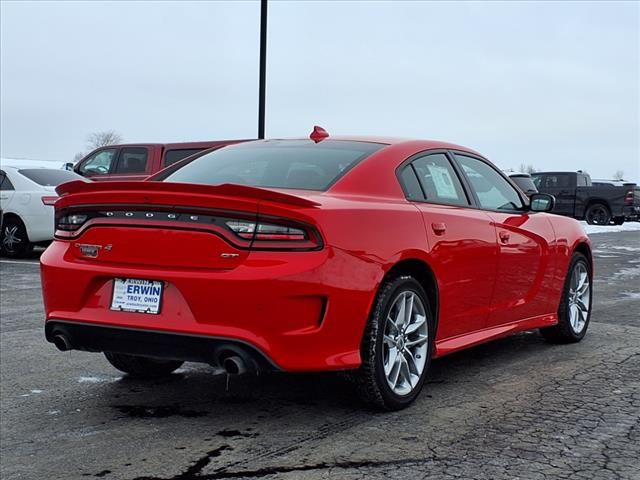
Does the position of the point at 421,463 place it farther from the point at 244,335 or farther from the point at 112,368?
the point at 112,368

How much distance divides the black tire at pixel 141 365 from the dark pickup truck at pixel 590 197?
24055 millimetres

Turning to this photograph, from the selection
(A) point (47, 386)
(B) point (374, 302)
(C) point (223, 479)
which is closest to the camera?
(C) point (223, 479)

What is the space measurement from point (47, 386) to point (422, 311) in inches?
93.7

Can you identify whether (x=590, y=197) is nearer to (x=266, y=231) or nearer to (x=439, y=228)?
(x=439, y=228)

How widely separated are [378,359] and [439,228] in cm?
93

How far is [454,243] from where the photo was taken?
4.98m

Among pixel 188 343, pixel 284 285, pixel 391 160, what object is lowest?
pixel 188 343

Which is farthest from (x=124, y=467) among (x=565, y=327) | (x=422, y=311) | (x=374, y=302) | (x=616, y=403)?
(x=565, y=327)

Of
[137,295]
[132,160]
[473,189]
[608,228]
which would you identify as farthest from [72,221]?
[608,228]

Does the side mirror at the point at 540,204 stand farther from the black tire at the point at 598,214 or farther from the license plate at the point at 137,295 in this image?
the black tire at the point at 598,214

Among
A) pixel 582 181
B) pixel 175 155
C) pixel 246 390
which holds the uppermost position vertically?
pixel 175 155

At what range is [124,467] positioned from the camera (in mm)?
3756

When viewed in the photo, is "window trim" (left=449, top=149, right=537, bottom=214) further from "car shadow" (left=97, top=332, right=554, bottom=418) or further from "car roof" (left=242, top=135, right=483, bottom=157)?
"car shadow" (left=97, top=332, right=554, bottom=418)

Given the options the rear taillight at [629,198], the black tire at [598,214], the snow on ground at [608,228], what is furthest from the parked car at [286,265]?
the black tire at [598,214]
